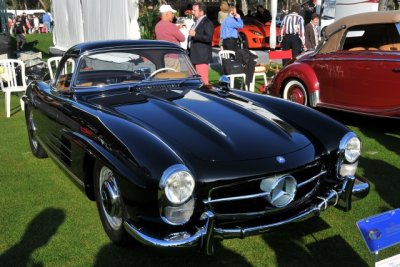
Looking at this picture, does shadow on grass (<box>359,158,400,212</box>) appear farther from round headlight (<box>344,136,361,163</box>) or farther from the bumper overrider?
the bumper overrider

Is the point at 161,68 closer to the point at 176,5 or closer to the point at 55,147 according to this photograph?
the point at 55,147

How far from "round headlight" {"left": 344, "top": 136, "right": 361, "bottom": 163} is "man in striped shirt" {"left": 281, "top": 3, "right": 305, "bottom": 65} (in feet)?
25.3

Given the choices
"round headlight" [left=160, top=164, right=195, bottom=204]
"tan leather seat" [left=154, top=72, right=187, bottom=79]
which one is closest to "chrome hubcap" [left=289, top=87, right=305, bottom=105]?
"tan leather seat" [left=154, top=72, right=187, bottom=79]

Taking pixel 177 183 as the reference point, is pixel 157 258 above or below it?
below

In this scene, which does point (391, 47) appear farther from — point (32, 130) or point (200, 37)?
point (32, 130)

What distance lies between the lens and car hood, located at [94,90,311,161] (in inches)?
118

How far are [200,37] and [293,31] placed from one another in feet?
13.2

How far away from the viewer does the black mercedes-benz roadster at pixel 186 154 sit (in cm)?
276

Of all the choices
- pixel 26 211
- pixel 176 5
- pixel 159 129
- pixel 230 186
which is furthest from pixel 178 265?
pixel 176 5

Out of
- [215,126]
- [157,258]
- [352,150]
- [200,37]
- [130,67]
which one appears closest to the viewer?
[157,258]

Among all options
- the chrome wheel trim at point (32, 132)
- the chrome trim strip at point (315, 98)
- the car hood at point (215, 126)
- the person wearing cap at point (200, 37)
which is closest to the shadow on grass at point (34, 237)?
the car hood at point (215, 126)

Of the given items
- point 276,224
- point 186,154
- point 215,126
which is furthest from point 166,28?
point 276,224

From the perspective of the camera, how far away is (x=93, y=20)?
594 inches

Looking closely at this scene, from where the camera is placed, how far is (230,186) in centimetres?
283
